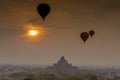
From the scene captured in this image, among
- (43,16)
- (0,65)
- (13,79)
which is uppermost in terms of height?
(0,65)

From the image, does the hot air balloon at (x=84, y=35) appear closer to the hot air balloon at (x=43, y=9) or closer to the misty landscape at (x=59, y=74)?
the hot air balloon at (x=43, y=9)

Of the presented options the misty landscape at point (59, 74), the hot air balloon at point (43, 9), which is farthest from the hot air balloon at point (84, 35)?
the misty landscape at point (59, 74)

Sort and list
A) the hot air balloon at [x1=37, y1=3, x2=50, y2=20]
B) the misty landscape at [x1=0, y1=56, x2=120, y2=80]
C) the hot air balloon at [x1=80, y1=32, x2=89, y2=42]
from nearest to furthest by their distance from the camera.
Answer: the hot air balloon at [x1=37, y1=3, x2=50, y2=20], the hot air balloon at [x1=80, y1=32, x2=89, y2=42], the misty landscape at [x1=0, y1=56, x2=120, y2=80]

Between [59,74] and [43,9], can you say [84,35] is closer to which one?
[43,9]

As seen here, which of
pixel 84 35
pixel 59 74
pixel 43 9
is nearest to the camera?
pixel 43 9

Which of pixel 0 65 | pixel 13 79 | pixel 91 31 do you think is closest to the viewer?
pixel 91 31

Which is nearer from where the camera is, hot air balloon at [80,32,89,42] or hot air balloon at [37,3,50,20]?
hot air balloon at [37,3,50,20]

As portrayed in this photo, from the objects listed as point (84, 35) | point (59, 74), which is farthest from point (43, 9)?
point (59, 74)

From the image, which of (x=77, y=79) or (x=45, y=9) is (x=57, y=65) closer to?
(x=77, y=79)

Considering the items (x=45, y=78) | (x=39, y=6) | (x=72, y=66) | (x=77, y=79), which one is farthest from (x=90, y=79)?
(x=72, y=66)

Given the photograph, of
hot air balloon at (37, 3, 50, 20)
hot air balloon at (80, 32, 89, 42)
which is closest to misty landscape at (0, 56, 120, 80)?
hot air balloon at (80, 32, 89, 42)

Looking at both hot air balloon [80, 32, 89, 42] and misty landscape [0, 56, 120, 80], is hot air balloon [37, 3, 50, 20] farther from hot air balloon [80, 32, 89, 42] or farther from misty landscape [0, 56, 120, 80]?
misty landscape [0, 56, 120, 80]
